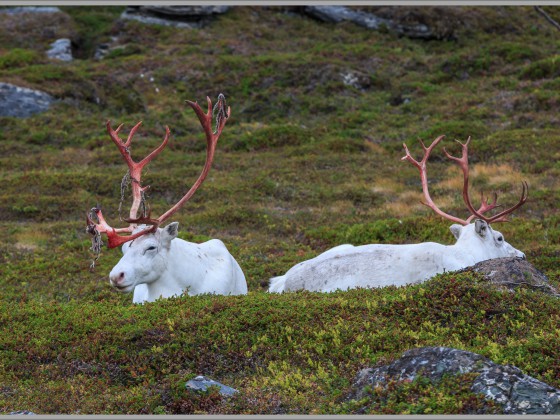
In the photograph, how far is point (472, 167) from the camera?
22922 mm

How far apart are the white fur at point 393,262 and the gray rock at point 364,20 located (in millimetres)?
28843

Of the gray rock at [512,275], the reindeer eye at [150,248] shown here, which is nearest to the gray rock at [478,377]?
the gray rock at [512,275]

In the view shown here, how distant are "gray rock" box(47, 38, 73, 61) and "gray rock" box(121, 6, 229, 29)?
15.3ft

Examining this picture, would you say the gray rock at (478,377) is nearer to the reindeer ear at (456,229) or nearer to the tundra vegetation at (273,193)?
the tundra vegetation at (273,193)

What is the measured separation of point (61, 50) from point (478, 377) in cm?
3552

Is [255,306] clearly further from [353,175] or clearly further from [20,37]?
[20,37]

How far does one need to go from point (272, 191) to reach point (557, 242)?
320 inches

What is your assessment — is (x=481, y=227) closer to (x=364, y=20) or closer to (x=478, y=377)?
(x=478, y=377)

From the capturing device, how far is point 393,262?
488 inches

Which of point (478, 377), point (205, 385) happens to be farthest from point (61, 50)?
point (478, 377)

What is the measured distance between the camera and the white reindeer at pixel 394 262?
39.8 ft

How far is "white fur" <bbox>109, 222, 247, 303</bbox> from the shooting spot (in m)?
10.8

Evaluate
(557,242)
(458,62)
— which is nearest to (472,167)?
(557,242)

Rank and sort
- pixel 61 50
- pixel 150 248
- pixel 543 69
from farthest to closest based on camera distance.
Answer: pixel 61 50, pixel 543 69, pixel 150 248
